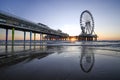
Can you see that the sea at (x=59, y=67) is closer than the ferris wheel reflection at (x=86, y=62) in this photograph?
Yes

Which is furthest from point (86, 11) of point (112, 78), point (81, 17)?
point (112, 78)

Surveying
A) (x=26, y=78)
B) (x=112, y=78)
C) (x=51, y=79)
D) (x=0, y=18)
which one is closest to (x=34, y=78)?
(x=26, y=78)

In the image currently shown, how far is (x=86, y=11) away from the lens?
85.7 m

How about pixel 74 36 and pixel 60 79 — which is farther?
pixel 74 36

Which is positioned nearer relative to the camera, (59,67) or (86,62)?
(59,67)

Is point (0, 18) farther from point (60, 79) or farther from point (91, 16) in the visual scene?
point (91, 16)

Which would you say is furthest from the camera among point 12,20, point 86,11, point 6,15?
point 86,11

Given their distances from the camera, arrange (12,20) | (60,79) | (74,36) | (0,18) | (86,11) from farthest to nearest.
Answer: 1. (74,36)
2. (86,11)
3. (12,20)
4. (0,18)
5. (60,79)

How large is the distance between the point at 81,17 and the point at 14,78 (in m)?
84.5

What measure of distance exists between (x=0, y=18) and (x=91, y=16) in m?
70.2

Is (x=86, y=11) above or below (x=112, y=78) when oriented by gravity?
above

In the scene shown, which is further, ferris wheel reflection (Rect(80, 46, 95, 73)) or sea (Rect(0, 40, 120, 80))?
ferris wheel reflection (Rect(80, 46, 95, 73))

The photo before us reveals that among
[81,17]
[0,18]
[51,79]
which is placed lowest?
[51,79]

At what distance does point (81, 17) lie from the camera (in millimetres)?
86438
